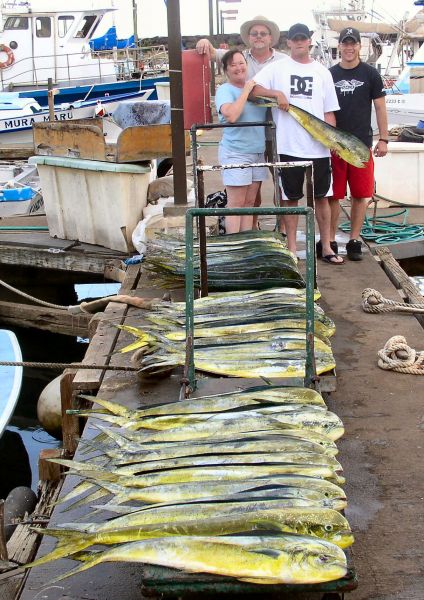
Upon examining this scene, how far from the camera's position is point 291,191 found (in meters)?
6.66

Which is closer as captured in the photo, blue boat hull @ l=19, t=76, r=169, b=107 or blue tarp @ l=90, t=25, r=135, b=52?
blue boat hull @ l=19, t=76, r=169, b=107

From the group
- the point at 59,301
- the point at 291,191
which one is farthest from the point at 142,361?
the point at 59,301

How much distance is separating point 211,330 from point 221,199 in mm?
3479

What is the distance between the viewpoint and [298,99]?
6473 millimetres

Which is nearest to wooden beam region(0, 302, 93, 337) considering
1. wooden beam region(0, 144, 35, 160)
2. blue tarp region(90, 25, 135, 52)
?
wooden beam region(0, 144, 35, 160)

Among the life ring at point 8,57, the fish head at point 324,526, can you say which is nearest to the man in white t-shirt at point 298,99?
the fish head at point 324,526

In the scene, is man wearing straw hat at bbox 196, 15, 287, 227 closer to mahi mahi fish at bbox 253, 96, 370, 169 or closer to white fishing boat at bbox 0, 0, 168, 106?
mahi mahi fish at bbox 253, 96, 370, 169

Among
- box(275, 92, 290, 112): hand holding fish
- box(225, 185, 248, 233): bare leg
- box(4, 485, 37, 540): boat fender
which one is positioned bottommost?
box(4, 485, 37, 540): boat fender

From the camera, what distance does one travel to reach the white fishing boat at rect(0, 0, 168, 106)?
27125mm

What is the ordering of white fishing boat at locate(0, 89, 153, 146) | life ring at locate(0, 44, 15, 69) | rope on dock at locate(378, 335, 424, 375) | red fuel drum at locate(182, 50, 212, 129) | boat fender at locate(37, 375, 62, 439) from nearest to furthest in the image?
rope on dock at locate(378, 335, 424, 375) → boat fender at locate(37, 375, 62, 439) → red fuel drum at locate(182, 50, 212, 129) → white fishing boat at locate(0, 89, 153, 146) → life ring at locate(0, 44, 15, 69)

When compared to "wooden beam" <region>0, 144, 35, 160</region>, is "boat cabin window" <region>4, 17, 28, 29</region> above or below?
above

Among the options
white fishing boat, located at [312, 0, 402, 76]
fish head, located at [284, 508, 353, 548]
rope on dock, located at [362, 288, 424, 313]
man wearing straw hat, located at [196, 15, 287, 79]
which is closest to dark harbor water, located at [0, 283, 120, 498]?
rope on dock, located at [362, 288, 424, 313]

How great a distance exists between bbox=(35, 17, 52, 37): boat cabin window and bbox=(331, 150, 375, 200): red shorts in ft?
75.4

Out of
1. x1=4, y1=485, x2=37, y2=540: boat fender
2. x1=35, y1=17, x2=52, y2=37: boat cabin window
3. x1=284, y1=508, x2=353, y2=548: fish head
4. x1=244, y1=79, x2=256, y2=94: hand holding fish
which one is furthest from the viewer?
x1=35, y1=17, x2=52, y2=37: boat cabin window
